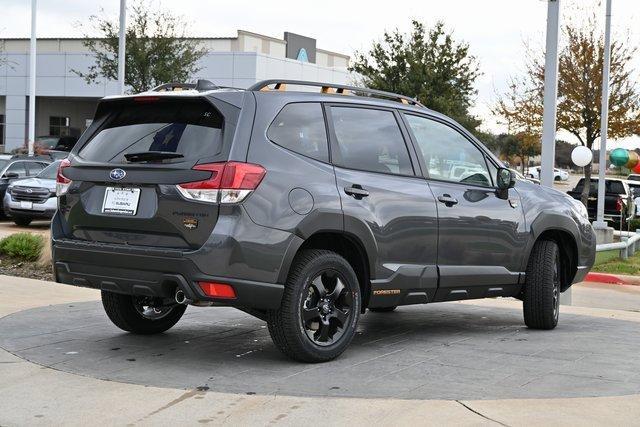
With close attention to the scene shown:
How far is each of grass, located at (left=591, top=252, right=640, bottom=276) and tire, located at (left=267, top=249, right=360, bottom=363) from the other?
1088 cm

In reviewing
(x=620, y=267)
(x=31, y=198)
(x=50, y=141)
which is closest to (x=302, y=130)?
(x=620, y=267)

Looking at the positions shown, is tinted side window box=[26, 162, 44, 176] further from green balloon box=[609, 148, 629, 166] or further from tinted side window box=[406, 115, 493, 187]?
tinted side window box=[406, 115, 493, 187]

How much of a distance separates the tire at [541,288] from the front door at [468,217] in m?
0.19

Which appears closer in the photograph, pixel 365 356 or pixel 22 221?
pixel 365 356

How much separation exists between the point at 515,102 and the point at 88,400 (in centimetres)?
3263

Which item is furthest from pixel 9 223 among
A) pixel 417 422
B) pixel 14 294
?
pixel 417 422

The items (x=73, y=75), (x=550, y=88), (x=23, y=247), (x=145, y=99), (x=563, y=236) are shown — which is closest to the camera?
(x=145, y=99)

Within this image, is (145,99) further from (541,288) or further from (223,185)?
(541,288)

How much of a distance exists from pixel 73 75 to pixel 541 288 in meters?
47.9

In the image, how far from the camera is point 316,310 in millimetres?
6199

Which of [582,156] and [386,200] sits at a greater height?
[582,156]

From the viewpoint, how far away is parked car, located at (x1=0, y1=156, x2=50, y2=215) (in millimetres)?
23234

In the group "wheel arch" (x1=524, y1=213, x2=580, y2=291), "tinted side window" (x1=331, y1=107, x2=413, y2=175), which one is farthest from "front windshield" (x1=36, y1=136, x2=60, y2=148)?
"tinted side window" (x1=331, y1=107, x2=413, y2=175)

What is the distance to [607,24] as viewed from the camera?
84.7 ft
